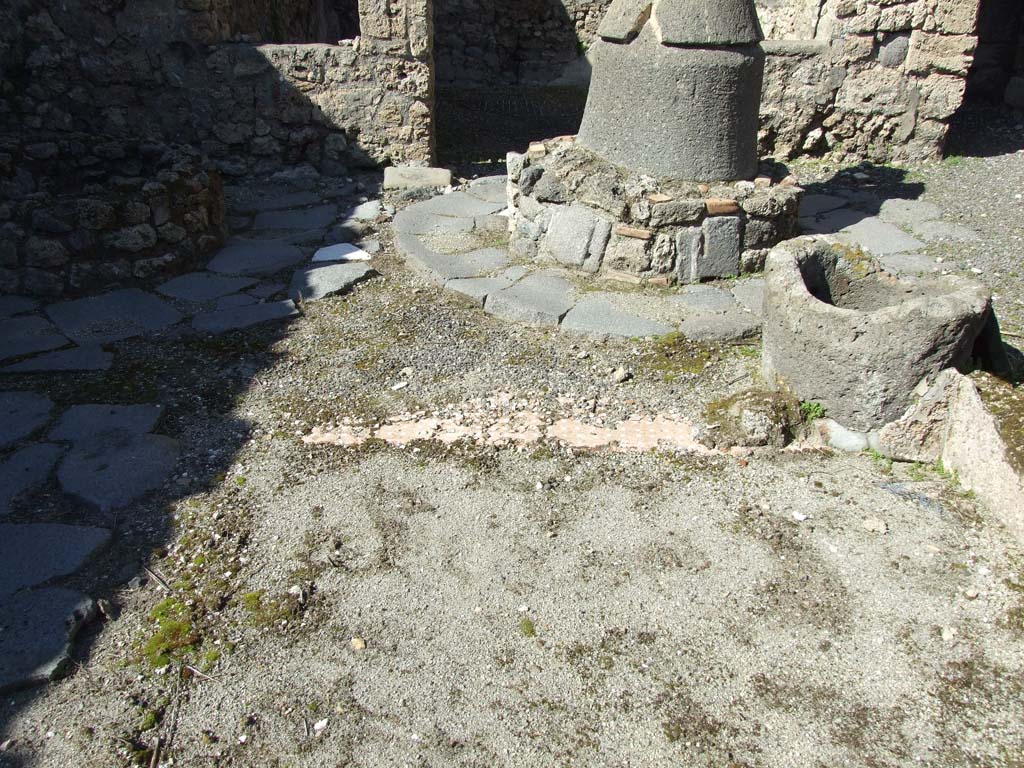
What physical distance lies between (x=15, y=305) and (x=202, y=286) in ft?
3.35

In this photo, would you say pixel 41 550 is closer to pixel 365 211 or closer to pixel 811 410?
pixel 811 410

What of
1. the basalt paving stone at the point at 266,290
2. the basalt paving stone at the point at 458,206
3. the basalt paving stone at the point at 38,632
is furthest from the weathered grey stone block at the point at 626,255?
the basalt paving stone at the point at 38,632

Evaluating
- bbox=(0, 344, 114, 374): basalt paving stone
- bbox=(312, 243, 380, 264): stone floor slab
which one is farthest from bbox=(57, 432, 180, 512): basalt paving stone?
bbox=(312, 243, 380, 264): stone floor slab

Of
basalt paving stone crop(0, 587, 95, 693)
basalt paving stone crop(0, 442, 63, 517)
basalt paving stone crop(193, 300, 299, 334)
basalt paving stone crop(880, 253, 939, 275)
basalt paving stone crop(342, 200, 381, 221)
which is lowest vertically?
basalt paving stone crop(0, 587, 95, 693)

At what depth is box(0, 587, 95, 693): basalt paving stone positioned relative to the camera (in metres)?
2.35

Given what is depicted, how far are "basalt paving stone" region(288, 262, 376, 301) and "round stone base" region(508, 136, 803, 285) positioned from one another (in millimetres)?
1161

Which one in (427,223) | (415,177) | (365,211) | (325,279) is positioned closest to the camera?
(325,279)

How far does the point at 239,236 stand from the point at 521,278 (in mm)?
2206

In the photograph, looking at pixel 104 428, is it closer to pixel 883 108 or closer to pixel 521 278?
pixel 521 278

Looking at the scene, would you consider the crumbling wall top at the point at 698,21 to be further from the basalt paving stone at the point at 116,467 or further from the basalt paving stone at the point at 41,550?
the basalt paving stone at the point at 41,550

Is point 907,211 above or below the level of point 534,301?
above

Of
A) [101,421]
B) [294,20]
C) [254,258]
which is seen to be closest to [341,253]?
[254,258]

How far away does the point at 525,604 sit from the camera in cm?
264

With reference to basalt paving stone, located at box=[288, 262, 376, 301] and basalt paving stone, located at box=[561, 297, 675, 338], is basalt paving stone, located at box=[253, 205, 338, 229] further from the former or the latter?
basalt paving stone, located at box=[561, 297, 675, 338]
